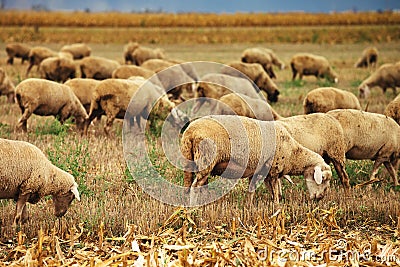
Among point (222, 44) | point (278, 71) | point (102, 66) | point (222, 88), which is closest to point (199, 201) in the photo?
point (222, 88)

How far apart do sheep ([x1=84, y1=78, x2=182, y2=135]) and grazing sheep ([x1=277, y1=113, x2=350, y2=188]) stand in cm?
465

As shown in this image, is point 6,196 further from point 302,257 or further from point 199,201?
point 302,257

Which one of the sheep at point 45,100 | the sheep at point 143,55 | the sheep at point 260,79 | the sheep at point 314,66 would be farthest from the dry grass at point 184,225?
the sheep at point 143,55

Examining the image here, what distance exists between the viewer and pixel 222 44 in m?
49.6

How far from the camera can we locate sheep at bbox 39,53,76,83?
2145 centimetres

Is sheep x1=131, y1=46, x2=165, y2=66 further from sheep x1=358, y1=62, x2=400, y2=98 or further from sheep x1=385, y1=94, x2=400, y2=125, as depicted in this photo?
sheep x1=385, y1=94, x2=400, y2=125

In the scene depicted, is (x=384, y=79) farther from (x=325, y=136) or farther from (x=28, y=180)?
(x=28, y=180)

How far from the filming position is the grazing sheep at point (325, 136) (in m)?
9.91

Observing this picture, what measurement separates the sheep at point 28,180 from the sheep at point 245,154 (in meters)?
1.81

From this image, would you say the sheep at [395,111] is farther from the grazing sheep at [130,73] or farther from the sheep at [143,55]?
the sheep at [143,55]

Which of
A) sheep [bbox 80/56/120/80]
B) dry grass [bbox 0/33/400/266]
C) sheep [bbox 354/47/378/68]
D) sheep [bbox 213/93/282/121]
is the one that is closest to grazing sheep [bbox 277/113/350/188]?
dry grass [bbox 0/33/400/266]

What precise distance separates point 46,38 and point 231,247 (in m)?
44.2

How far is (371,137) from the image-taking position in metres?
10.5

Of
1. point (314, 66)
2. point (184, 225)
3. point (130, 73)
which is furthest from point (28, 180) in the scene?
point (314, 66)
